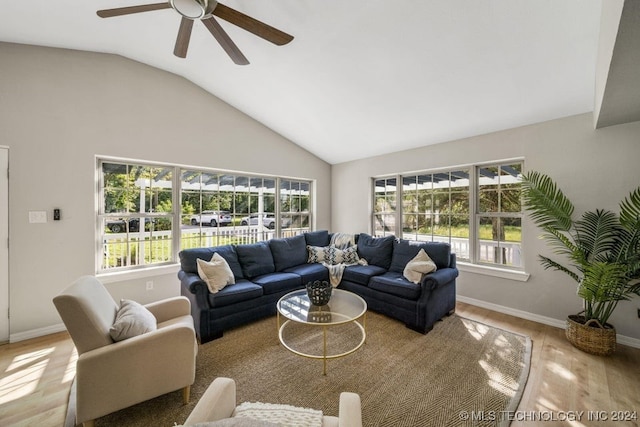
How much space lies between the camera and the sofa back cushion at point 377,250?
3695mm

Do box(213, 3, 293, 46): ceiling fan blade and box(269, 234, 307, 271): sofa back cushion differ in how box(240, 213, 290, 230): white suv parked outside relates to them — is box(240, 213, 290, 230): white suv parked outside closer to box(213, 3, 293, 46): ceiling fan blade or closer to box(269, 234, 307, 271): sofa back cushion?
box(269, 234, 307, 271): sofa back cushion

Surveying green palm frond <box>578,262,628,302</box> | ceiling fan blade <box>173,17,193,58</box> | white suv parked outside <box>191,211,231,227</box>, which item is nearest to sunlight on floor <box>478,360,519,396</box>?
green palm frond <box>578,262,628,302</box>

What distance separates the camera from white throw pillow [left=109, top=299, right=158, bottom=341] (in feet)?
5.23

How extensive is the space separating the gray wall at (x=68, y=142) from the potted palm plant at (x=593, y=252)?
14.6 feet

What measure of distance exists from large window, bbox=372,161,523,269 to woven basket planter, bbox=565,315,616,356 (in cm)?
90

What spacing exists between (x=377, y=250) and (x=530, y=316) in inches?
78.2

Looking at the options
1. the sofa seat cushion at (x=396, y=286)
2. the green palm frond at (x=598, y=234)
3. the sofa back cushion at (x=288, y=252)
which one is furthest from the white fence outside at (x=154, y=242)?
the green palm frond at (x=598, y=234)

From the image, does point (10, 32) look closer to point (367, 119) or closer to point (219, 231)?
point (219, 231)

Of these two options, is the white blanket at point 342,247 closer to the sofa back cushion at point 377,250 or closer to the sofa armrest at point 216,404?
the sofa back cushion at point 377,250

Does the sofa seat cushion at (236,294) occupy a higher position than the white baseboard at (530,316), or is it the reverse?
the sofa seat cushion at (236,294)

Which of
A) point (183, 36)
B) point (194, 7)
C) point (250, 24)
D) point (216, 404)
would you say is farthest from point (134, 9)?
point (216, 404)

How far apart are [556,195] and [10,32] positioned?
227 inches

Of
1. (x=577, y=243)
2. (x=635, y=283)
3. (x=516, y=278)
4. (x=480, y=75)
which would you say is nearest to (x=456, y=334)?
(x=516, y=278)

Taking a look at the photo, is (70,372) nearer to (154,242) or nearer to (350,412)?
(154,242)
